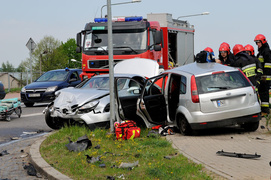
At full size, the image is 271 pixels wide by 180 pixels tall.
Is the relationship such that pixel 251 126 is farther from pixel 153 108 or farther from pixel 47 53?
pixel 47 53

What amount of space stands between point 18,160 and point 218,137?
12.6 ft

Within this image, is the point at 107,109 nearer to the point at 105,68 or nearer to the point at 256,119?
the point at 256,119

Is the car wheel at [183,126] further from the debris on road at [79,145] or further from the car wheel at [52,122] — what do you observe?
the car wheel at [52,122]

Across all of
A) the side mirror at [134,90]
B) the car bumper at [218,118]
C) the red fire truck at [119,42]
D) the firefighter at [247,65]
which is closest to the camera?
the car bumper at [218,118]

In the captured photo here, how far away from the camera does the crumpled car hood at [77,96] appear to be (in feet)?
35.9

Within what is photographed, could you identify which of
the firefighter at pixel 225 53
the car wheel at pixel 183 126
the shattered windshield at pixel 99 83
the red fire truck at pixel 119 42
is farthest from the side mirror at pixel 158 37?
the car wheel at pixel 183 126

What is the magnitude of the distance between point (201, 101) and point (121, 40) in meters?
8.62

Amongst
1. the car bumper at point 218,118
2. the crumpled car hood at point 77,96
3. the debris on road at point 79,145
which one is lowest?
the debris on road at point 79,145

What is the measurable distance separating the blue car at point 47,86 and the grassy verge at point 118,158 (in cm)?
1026

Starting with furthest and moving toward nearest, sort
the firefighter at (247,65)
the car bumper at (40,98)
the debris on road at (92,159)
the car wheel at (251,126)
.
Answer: the car bumper at (40,98) < the firefighter at (247,65) < the car wheel at (251,126) < the debris on road at (92,159)

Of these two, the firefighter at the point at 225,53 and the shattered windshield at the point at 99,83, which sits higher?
the firefighter at the point at 225,53

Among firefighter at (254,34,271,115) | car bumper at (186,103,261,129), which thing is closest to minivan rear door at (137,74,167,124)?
car bumper at (186,103,261,129)

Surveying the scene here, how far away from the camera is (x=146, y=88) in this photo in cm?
1132

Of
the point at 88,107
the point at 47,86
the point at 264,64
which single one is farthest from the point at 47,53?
the point at 88,107
